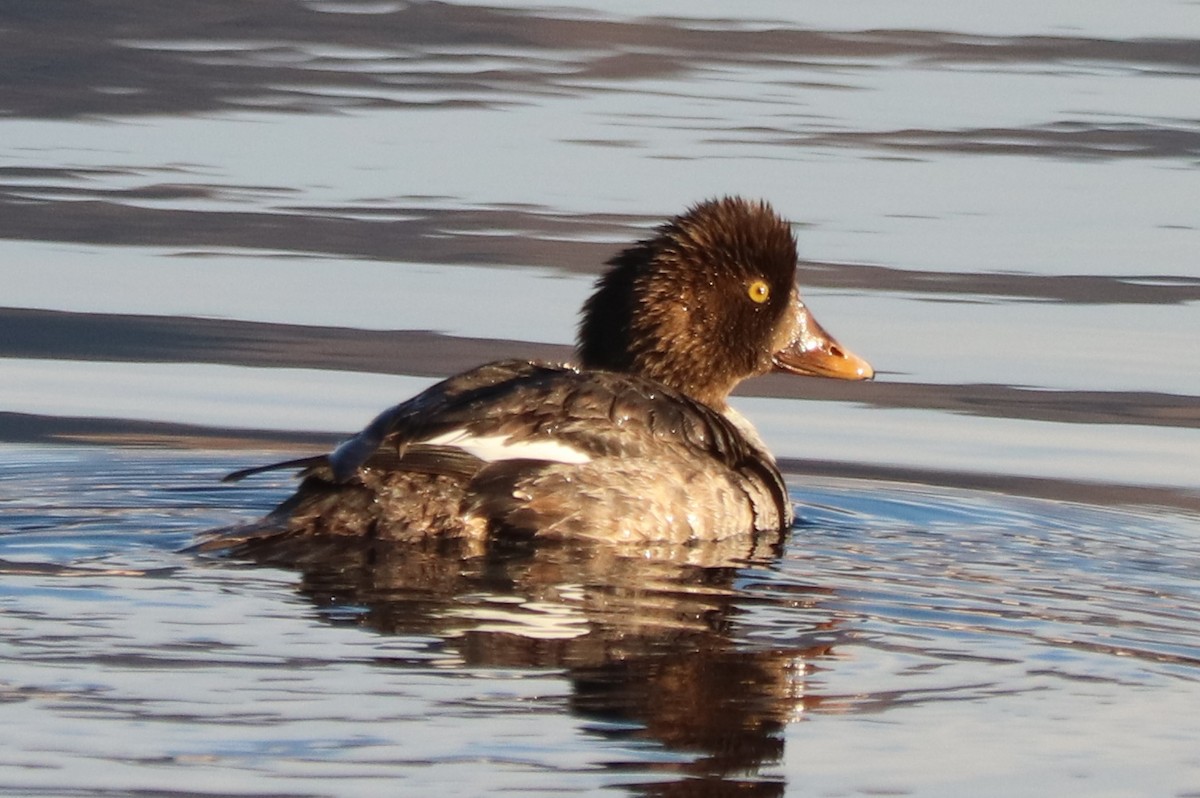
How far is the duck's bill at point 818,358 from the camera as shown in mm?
10227

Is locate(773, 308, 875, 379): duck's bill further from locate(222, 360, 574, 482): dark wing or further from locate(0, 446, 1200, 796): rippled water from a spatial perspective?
locate(222, 360, 574, 482): dark wing

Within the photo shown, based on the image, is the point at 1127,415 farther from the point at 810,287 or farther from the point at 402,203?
the point at 402,203

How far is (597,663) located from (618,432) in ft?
6.66

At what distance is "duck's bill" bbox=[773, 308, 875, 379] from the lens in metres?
10.2

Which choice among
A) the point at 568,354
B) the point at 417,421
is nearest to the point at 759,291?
the point at 568,354

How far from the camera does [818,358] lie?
10.3m

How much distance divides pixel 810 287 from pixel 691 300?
323cm

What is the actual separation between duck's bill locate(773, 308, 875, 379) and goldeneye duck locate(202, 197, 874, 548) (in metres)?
0.07

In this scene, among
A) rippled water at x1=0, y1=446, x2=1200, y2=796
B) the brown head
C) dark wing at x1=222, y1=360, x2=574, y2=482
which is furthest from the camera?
the brown head

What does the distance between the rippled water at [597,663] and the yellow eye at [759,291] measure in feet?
4.13

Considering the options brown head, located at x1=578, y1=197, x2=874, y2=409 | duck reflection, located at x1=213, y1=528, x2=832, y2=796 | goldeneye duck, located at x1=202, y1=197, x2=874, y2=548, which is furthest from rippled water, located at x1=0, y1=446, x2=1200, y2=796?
brown head, located at x1=578, y1=197, x2=874, y2=409

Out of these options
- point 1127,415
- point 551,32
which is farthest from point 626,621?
point 551,32

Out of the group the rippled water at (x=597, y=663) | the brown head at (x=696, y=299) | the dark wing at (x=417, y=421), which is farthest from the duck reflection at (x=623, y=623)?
the brown head at (x=696, y=299)

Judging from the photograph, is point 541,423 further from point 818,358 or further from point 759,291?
point 818,358
